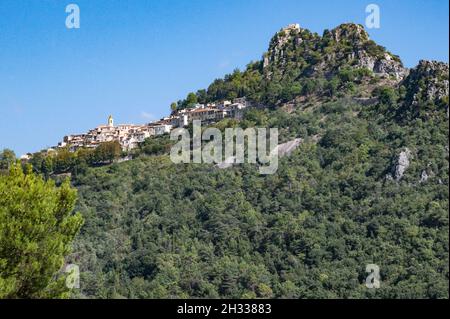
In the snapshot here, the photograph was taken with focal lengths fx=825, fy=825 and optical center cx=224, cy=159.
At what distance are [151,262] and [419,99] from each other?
22.1m

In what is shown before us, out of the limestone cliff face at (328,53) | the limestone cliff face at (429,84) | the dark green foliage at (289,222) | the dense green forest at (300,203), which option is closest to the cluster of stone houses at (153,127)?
the dense green forest at (300,203)

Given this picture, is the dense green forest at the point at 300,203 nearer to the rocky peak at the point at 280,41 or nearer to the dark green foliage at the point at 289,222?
the dark green foliage at the point at 289,222

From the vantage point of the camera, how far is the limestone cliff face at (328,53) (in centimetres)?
6756

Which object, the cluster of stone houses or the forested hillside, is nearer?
the forested hillside

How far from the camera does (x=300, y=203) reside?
165ft

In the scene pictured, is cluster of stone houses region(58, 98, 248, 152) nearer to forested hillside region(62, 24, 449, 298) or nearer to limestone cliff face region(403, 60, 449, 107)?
forested hillside region(62, 24, 449, 298)

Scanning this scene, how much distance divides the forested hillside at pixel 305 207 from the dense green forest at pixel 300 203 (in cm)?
9

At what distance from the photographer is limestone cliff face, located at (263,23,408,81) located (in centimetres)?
6756

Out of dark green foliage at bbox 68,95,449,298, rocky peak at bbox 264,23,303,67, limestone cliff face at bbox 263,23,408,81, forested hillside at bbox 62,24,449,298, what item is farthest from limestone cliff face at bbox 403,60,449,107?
rocky peak at bbox 264,23,303,67

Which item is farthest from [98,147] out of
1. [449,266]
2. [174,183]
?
[449,266]

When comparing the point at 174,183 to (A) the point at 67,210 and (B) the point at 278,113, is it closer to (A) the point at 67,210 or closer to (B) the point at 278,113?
(B) the point at 278,113

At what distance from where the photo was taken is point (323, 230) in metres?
46.7

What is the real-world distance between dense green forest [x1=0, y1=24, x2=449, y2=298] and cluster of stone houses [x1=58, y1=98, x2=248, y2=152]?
2.65 metres

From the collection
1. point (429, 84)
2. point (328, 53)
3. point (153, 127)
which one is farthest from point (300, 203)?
point (153, 127)
